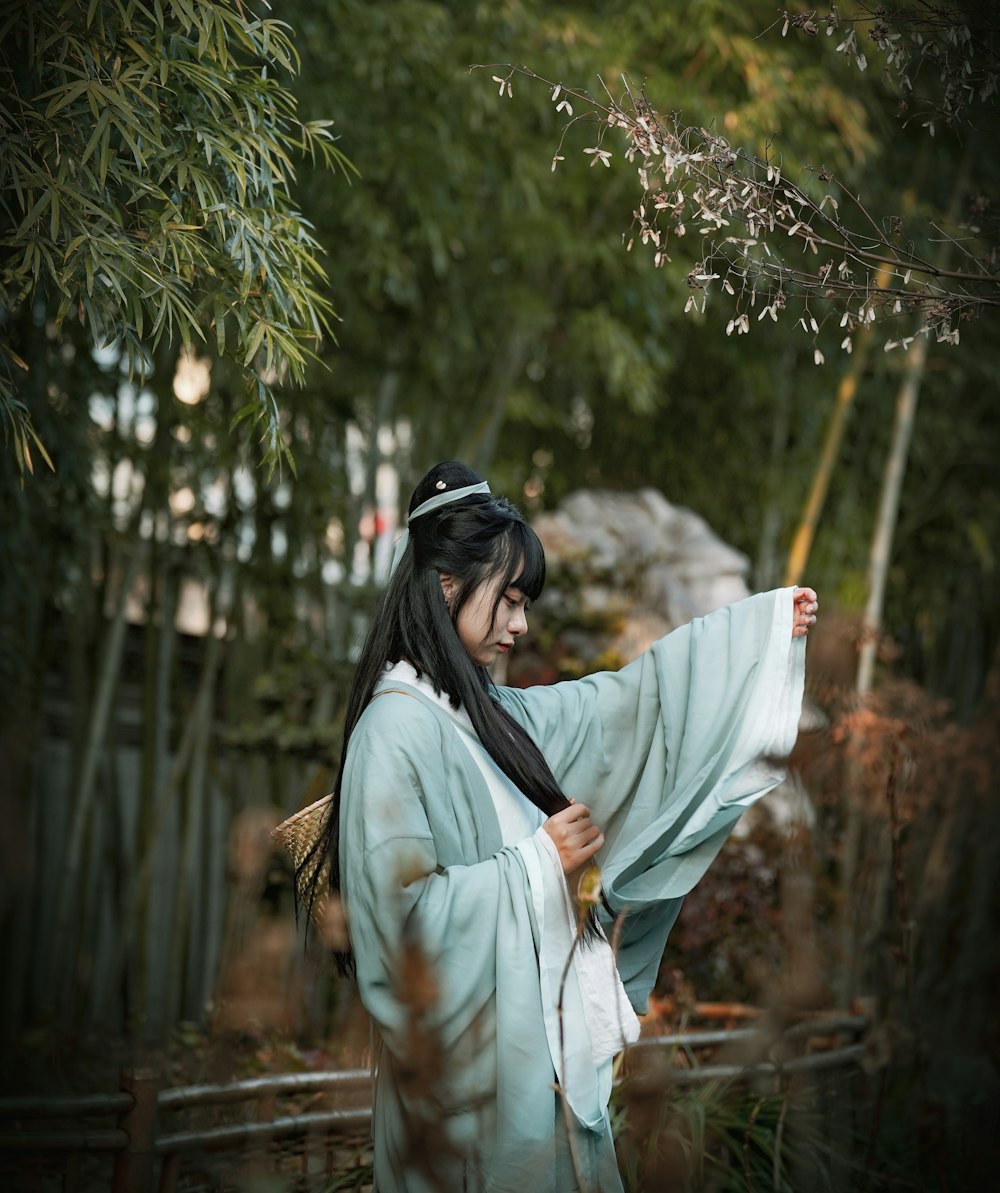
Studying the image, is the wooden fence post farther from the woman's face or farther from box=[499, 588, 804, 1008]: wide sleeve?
the woman's face

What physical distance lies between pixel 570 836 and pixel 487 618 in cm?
37

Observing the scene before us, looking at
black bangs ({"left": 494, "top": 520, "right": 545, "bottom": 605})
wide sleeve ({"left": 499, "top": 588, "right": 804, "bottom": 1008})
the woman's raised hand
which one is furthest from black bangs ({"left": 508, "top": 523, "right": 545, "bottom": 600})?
the woman's raised hand

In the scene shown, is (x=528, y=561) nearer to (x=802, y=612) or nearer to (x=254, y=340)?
(x=802, y=612)

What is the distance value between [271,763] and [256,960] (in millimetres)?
3304

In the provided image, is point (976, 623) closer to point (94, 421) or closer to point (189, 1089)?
point (94, 421)

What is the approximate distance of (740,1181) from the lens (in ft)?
9.44

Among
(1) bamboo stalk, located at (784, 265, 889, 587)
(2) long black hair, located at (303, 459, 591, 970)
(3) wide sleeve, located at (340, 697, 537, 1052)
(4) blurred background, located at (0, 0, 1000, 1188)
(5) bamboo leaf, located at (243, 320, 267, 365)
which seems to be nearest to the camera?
(3) wide sleeve, located at (340, 697, 537, 1052)

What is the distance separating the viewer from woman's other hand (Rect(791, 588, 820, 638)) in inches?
87.6

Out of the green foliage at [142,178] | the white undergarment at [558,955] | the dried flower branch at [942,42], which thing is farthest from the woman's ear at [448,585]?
the dried flower branch at [942,42]

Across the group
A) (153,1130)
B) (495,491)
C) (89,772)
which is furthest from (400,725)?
(89,772)

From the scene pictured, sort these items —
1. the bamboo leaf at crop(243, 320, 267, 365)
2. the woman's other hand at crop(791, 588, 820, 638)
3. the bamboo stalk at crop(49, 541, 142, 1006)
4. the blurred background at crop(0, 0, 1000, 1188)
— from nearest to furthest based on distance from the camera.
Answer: the woman's other hand at crop(791, 588, 820, 638) → the bamboo leaf at crop(243, 320, 267, 365) → the blurred background at crop(0, 0, 1000, 1188) → the bamboo stalk at crop(49, 541, 142, 1006)

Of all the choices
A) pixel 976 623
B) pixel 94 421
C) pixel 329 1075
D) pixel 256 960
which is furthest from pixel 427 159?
pixel 976 623

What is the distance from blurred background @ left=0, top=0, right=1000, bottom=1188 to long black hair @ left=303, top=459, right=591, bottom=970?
5.60ft

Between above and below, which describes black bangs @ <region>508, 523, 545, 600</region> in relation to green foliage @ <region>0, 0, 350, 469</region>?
below
